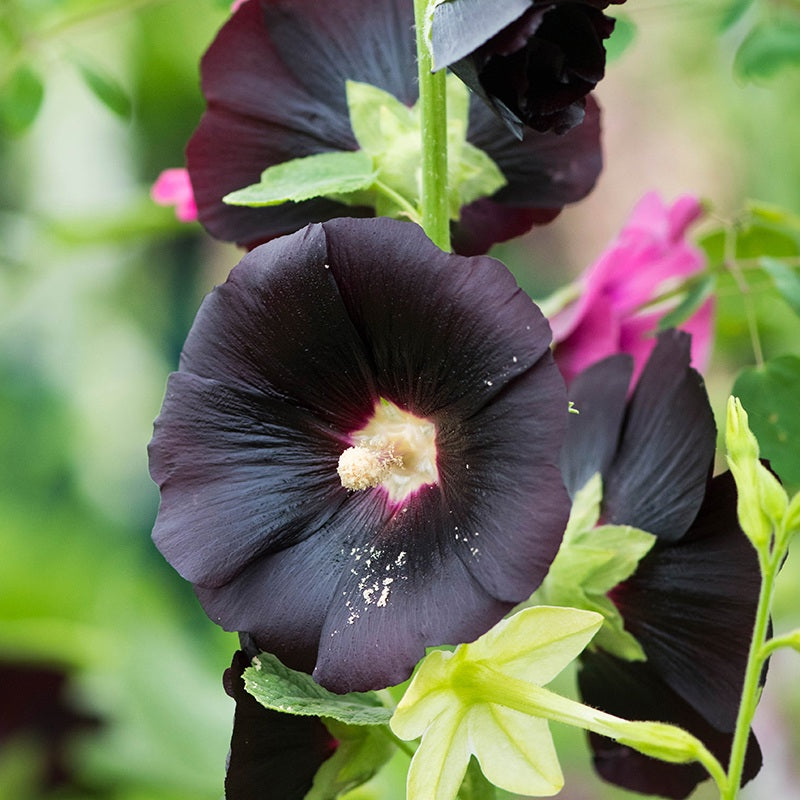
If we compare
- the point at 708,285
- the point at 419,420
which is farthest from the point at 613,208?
the point at 419,420

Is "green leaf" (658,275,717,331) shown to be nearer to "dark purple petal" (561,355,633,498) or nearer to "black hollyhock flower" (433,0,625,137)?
"dark purple petal" (561,355,633,498)

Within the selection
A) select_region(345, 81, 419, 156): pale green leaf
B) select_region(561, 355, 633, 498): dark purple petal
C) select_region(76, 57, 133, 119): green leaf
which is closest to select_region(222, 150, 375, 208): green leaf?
select_region(345, 81, 419, 156): pale green leaf

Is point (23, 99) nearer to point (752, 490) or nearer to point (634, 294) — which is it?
point (634, 294)

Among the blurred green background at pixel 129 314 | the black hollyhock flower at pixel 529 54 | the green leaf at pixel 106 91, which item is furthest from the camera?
the blurred green background at pixel 129 314

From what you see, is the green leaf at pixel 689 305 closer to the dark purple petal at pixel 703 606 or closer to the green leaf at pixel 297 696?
the dark purple petal at pixel 703 606

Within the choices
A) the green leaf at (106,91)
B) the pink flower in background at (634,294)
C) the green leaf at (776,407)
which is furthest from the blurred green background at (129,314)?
the green leaf at (776,407)

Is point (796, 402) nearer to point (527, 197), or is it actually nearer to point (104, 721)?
point (527, 197)

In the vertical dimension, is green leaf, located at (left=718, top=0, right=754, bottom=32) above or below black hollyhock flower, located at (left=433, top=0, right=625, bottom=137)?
below
